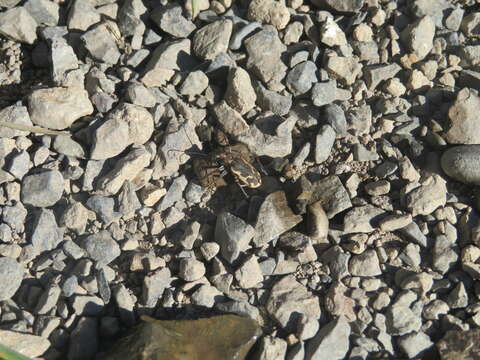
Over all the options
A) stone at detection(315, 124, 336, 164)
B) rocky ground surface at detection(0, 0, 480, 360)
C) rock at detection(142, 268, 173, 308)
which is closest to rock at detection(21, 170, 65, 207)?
rocky ground surface at detection(0, 0, 480, 360)

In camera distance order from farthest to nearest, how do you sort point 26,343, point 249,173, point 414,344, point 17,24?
point 17,24
point 249,173
point 414,344
point 26,343

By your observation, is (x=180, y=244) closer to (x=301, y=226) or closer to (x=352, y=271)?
(x=301, y=226)

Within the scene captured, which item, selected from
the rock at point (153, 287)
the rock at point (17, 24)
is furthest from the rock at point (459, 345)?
the rock at point (17, 24)

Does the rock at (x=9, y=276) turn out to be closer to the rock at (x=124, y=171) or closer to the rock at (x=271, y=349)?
the rock at (x=124, y=171)

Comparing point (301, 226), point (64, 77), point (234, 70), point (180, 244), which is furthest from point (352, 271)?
point (64, 77)

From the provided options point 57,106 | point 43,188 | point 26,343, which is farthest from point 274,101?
point 26,343

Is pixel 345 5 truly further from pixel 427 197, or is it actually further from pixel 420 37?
pixel 427 197
